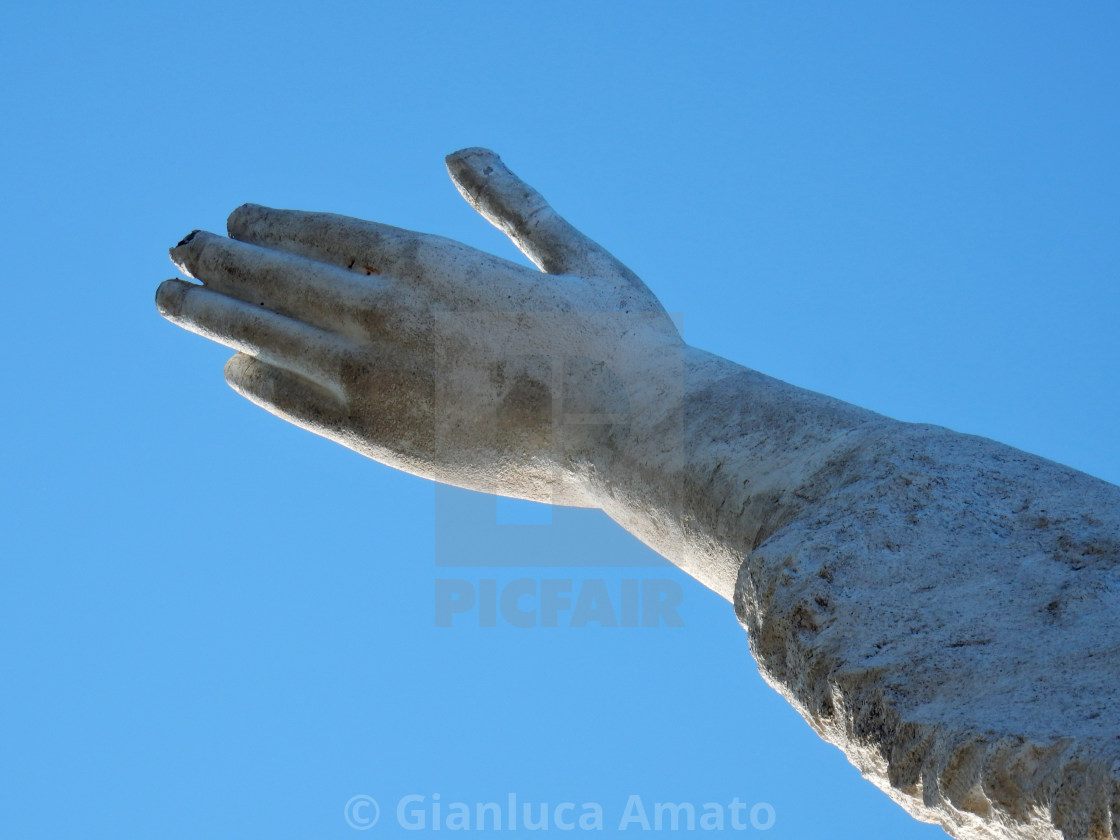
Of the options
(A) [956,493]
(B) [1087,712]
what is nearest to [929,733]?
(B) [1087,712]

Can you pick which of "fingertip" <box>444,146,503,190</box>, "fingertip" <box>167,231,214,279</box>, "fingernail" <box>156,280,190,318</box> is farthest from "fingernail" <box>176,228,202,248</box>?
"fingertip" <box>444,146,503,190</box>

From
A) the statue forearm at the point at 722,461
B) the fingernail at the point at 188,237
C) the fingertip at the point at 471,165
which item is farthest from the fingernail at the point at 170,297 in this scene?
the statue forearm at the point at 722,461

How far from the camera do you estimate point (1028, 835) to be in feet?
4.95

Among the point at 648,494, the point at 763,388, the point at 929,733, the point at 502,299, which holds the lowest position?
the point at 929,733

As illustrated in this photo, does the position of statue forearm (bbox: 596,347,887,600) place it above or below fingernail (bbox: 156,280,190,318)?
below

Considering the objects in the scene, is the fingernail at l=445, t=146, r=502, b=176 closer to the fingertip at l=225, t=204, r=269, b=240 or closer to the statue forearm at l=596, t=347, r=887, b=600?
the fingertip at l=225, t=204, r=269, b=240

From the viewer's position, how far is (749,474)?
2.50 m

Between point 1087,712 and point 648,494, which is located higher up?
point 648,494

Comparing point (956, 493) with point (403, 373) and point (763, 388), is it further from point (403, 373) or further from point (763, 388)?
point (403, 373)

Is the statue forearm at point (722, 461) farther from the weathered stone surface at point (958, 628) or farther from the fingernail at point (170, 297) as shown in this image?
the fingernail at point (170, 297)

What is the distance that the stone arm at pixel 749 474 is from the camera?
1653 millimetres

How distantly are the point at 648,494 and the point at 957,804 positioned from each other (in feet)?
4.08

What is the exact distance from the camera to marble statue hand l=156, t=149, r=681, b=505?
3.02 m

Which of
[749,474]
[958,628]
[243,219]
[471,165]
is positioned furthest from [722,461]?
[243,219]
